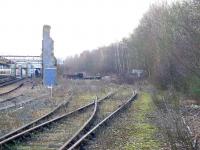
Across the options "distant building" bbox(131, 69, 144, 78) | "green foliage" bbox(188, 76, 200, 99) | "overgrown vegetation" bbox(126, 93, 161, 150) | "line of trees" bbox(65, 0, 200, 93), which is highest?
"line of trees" bbox(65, 0, 200, 93)

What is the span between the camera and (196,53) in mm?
21391

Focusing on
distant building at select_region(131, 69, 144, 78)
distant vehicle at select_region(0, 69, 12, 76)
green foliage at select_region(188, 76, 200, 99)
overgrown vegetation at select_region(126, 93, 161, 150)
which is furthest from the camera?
distant vehicle at select_region(0, 69, 12, 76)

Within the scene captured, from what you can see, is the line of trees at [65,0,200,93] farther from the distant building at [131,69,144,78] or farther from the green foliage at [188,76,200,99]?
the distant building at [131,69,144,78]

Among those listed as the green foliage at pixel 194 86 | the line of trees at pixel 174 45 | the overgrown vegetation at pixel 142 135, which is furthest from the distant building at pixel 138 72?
the overgrown vegetation at pixel 142 135

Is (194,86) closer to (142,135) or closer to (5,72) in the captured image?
(142,135)

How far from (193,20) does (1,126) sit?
908 cm

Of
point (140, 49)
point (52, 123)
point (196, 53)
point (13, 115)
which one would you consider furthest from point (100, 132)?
point (140, 49)

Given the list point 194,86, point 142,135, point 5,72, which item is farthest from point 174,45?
point 5,72

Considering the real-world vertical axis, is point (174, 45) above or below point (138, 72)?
above

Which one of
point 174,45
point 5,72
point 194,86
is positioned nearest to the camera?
point 194,86

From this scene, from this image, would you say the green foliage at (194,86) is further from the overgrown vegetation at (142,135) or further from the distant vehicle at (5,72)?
the distant vehicle at (5,72)

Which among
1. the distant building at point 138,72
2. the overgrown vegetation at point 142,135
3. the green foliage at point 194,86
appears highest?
the distant building at point 138,72

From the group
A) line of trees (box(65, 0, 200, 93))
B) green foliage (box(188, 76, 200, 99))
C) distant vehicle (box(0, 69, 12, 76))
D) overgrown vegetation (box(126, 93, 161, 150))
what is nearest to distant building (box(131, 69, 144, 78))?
line of trees (box(65, 0, 200, 93))

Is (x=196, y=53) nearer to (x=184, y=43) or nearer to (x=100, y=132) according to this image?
(x=184, y=43)
